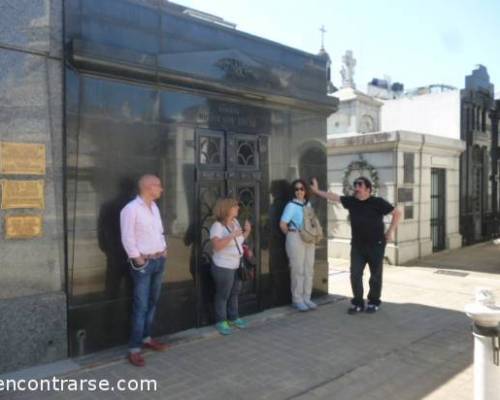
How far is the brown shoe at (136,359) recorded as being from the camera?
447cm

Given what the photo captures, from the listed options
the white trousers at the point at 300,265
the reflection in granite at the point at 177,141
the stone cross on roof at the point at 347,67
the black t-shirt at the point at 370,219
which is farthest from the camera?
the stone cross on roof at the point at 347,67

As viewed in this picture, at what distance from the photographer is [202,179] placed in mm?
5586

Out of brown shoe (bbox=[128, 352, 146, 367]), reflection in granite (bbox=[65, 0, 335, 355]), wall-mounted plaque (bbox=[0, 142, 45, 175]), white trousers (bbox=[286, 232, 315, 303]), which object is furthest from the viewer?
white trousers (bbox=[286, 232, 315, 303])

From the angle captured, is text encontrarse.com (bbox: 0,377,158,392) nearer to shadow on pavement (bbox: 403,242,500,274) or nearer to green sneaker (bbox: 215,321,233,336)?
green sneaker (bbox: 215,321,233,336)

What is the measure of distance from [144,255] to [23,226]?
1.12 meters

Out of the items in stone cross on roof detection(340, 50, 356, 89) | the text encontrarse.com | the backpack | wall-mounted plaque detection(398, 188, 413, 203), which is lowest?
the text encontrarse.com

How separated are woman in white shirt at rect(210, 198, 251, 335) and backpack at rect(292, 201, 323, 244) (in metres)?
1.11

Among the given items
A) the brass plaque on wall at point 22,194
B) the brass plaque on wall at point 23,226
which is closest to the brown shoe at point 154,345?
the brass plaque on wall at point 23,226

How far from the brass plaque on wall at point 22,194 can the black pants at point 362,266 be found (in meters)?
3.96

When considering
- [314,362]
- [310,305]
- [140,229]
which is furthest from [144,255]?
[310,305]

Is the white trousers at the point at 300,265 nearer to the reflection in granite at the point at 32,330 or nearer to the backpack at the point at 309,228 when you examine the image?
the backpack at the point at 309,228

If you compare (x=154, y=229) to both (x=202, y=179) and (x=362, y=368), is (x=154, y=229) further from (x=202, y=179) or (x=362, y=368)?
(x=362, y=368)

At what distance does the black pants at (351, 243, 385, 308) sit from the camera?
20.7 feet

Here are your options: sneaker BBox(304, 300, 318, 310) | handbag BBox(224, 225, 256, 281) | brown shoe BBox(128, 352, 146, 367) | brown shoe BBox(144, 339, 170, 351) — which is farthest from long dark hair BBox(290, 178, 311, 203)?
brown shoe BBox(128, 352, 146, 367)
